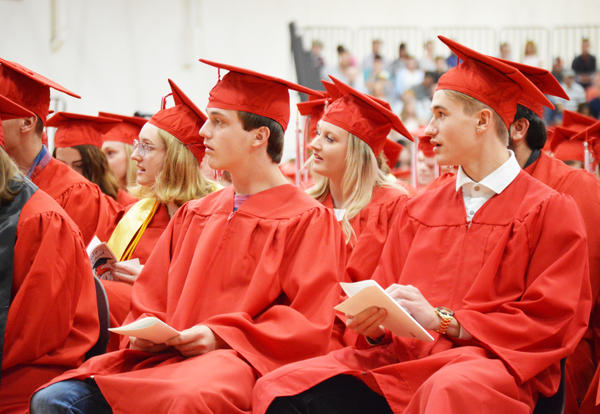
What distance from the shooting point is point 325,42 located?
1730 centimetres

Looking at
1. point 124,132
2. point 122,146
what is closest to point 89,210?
point 124,132

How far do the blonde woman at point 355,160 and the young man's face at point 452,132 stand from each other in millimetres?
1028

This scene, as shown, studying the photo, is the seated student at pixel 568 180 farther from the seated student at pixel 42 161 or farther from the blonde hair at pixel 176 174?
the seated student at pixel 42 161

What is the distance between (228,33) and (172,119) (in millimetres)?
12130

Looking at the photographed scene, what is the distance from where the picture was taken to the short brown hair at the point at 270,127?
321 centimetres

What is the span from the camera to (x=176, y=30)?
50.4 feet

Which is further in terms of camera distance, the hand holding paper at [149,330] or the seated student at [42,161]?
the seated student at [42,161]

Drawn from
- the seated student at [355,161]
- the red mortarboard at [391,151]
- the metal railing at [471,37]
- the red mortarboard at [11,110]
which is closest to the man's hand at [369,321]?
the seated student at [355,161]

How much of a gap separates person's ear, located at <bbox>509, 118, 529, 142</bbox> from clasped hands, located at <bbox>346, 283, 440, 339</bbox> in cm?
127

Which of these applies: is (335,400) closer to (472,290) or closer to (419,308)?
(419,308)

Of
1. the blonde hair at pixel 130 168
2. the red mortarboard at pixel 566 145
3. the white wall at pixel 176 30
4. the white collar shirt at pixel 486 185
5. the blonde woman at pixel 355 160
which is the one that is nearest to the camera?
the white collar shirt at pixel 486 185

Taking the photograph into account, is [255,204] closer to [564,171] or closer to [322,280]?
[322,280]

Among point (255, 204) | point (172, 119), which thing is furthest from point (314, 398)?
point (172, 119)

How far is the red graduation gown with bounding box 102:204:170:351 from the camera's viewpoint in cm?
373
